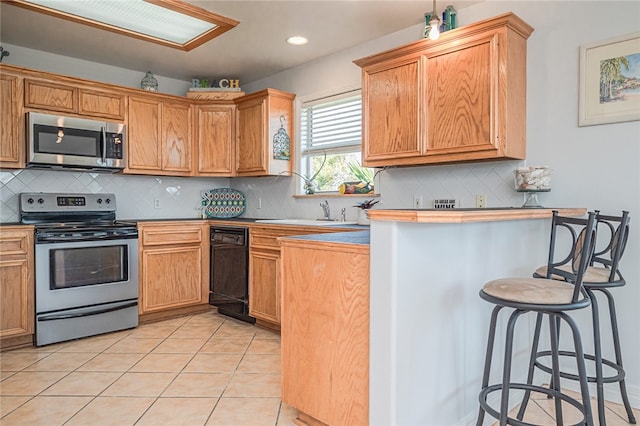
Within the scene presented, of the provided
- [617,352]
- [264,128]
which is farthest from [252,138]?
[617,352]

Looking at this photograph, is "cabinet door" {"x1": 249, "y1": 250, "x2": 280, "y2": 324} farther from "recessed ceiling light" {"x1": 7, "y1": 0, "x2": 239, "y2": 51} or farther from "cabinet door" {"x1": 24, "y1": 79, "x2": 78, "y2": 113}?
"cabinet door" {"x1": 24, "y1": 79, "x2": 78, "y2": 113}

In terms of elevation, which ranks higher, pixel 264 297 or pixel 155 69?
pixel 155 69

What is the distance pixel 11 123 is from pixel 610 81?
165 inches

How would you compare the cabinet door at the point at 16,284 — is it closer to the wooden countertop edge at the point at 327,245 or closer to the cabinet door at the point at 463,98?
the wooden countertop edge at the point at 327,245

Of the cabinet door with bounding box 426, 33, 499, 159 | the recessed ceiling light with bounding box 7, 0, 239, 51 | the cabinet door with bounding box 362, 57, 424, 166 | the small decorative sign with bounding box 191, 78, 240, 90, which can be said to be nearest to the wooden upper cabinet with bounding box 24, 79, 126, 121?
A: the recessed ceiling light with bounding box 7, 0, 239, 51

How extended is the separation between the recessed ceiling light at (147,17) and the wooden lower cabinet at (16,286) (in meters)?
1.59

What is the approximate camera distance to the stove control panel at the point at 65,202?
354 cm

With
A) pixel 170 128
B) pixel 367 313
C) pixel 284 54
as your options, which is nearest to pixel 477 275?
pixel 367 313

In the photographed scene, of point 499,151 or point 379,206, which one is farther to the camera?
point 379,206

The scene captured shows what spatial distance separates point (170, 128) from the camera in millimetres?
4262

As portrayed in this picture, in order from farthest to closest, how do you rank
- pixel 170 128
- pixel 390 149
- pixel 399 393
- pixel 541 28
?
pixel 170 128 < pixel 390 149 < pixel 541 28 < pixel 399 393

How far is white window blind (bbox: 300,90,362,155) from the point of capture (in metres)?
3.77

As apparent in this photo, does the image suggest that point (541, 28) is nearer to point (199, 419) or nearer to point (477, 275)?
point (477, 275)

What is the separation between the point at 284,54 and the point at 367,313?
2.96 m
